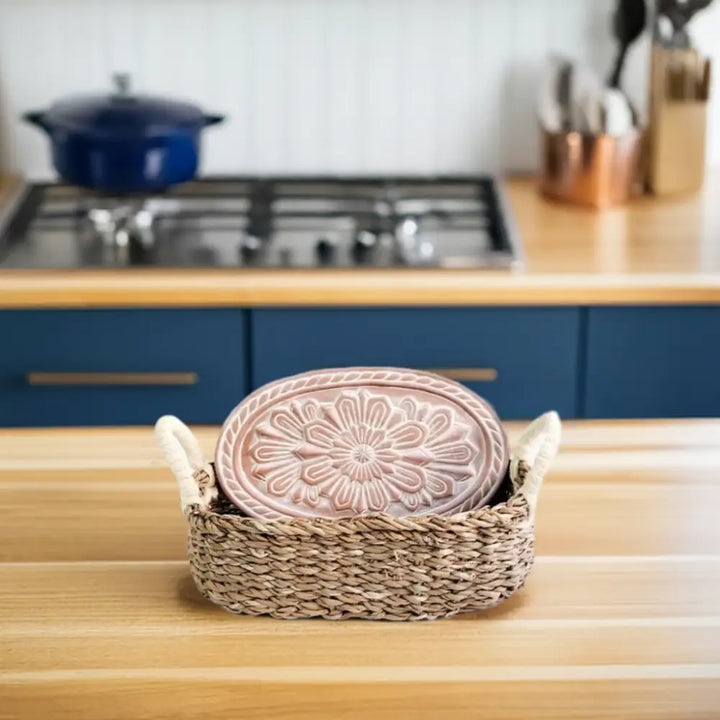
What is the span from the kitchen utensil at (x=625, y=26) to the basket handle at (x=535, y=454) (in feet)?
5.71

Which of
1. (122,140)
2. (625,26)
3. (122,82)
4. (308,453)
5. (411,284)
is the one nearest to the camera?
(308,453)

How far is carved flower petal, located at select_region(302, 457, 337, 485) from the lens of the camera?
4.60ft

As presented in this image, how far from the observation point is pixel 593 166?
291cm

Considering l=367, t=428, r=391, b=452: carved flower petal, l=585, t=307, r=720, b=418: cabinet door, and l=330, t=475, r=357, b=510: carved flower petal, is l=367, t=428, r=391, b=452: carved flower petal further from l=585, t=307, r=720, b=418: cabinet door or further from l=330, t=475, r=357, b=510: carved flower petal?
l=585, t=307, r=720, b=418: cabinet door

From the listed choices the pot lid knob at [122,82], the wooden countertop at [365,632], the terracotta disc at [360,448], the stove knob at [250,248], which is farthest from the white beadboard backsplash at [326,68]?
the terracotta disc at [360,448]

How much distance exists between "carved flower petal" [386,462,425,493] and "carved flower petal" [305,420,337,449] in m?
0.07

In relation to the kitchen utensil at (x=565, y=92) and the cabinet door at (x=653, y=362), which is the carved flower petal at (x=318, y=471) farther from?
the kitchen utensil at (x=565, y=92)

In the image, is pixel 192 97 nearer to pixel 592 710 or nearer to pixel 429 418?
pixel 429 418

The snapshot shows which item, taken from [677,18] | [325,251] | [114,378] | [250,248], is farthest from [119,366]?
[677,18]

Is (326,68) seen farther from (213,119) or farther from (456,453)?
(456,453)

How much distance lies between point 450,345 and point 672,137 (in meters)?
0.76

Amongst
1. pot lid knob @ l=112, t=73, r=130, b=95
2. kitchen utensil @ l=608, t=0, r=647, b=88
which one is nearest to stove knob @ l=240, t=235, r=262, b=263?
pot lid knob @ l=112, t=73, r=130, b=95

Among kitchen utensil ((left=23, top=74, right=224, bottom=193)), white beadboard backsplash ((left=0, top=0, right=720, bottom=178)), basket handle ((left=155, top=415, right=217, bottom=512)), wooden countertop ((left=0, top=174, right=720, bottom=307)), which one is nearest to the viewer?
basket handle ((left=155, top=415, right=217, bottom=512))

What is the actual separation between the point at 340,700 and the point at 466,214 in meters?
1.83
